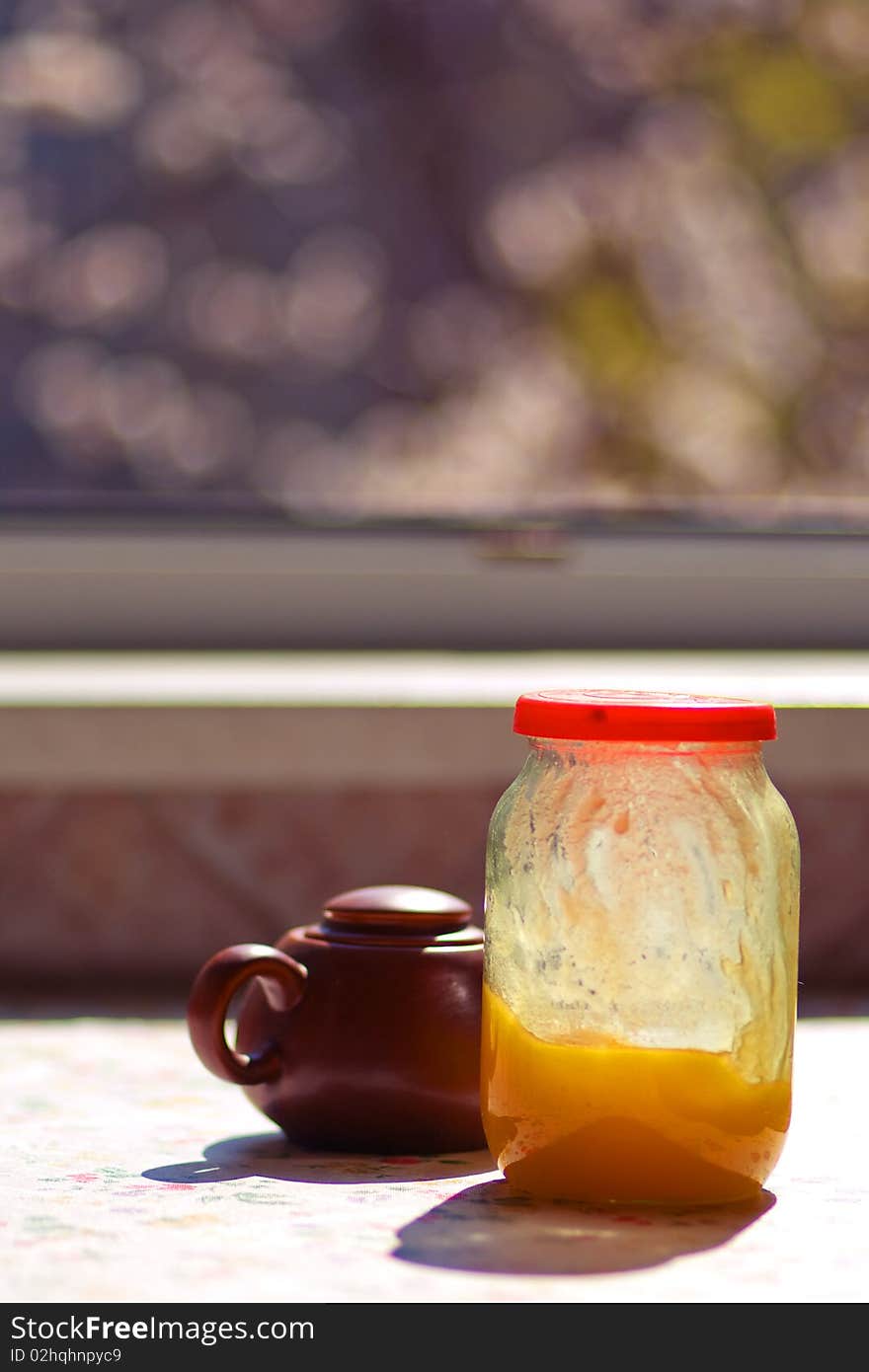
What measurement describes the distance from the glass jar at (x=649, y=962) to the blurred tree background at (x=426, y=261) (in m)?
0.90

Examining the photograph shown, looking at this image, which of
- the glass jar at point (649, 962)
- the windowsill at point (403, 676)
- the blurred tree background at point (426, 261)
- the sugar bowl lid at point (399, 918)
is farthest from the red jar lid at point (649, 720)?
the blurred tree background at point (426, 261)

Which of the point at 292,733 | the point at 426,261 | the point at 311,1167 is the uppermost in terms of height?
the point at 426,261

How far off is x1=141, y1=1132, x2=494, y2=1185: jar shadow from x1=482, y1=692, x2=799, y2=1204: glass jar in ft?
0.20

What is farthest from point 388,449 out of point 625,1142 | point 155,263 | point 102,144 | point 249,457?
point 625,1142

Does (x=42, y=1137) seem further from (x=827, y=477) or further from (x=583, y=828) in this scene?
(x=827, y=477)

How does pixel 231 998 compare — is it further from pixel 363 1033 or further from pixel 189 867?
pixel 189 867

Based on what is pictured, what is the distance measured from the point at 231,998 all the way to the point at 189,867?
0.50 meters

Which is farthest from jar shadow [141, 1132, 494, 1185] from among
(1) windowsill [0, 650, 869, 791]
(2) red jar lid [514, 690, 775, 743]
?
(1) windowsill [0, 650, 869, 791]

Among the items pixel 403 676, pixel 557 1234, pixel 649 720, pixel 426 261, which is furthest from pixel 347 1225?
pixel 426 261

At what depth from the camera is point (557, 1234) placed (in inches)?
26.0

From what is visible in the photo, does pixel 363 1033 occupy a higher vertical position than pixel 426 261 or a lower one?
lower

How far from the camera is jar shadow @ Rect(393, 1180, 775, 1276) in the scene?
63 centimetres
